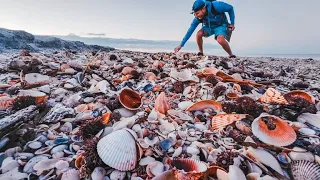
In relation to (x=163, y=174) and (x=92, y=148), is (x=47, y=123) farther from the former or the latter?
(x=163, y=174)

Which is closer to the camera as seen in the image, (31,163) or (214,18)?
(31,163)

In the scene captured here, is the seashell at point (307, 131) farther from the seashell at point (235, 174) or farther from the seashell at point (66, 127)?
the seashell at point (66, 127)

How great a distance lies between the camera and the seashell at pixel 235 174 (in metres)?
1.59

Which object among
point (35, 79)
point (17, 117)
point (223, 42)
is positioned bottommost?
point (17, 117)

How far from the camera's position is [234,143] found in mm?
2037

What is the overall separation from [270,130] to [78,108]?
1977 millimetres

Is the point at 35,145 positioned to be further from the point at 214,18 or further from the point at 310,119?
the point at 214,18

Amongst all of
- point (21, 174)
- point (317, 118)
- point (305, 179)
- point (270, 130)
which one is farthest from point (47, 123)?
point (317, 118)

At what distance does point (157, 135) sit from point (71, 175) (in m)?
0.79

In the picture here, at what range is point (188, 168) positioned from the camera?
172cm

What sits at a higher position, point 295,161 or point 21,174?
point 295,161

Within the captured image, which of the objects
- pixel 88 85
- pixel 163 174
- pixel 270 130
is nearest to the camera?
pixel 163 174

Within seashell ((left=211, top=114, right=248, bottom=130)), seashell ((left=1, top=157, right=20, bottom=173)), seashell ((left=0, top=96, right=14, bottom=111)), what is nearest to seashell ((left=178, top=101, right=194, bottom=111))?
seashell ((left=211, top=114, right=248, bottom=130))

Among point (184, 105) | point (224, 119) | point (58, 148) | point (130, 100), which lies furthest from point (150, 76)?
point (58, 148)
